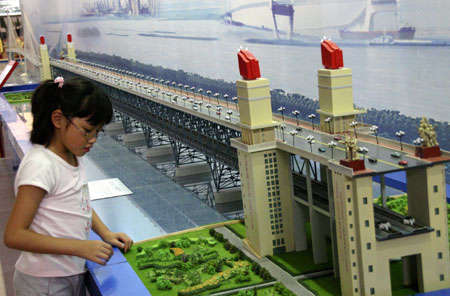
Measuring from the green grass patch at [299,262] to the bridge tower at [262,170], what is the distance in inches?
12.2

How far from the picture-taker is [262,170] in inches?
599

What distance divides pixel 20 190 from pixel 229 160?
18.2m

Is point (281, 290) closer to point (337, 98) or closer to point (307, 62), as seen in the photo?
point (337, 98)

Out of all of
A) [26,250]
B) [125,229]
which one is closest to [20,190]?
[26,250]

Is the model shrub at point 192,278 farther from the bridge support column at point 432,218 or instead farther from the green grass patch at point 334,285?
the bridge support column at point 432,218

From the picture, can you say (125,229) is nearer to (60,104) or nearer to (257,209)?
(257,209)

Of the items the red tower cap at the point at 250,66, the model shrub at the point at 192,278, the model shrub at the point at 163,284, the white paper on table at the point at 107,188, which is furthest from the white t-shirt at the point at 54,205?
the white paper on table at the point at 107,188

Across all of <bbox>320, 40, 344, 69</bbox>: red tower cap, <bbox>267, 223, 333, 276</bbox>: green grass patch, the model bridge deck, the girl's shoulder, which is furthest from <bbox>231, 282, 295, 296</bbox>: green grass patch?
the girl's shoulder

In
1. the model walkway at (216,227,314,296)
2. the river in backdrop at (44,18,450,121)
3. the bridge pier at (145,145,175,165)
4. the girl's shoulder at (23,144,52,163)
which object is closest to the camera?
the girl's shoulder at (23,144,52,163)

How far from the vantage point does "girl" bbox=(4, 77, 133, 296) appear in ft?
12.5

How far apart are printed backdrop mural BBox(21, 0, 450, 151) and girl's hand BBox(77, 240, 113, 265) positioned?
16800 millimetres

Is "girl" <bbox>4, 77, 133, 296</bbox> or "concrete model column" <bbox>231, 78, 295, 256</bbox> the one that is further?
"concrete model column" <bbox>231, 78, 295, 256</bbox>

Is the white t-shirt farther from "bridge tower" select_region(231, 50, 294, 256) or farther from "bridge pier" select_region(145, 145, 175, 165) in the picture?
"bridge pier" select_region(145, 145, 175, 165)

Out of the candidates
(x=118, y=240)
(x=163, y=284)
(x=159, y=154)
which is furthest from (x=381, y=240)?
(x=159, y=154)
